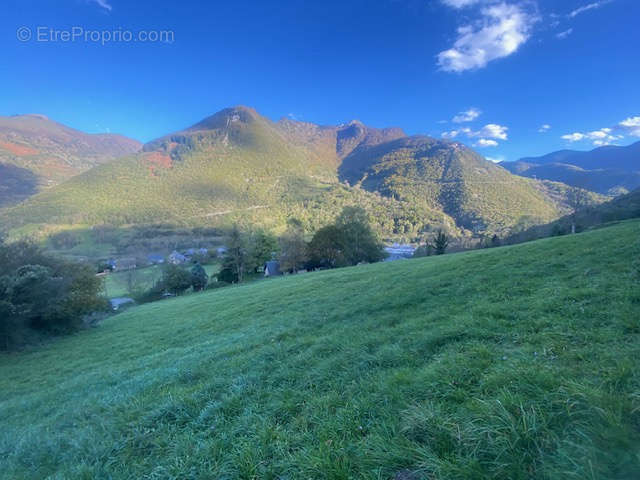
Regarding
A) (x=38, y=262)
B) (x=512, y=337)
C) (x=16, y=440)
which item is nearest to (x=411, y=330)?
(x=512, y=337)

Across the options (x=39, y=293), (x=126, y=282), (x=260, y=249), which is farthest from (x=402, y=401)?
(x=126, y=282)

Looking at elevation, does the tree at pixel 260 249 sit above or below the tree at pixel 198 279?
above

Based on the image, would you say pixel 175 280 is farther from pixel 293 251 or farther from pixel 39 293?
pixel 39 293

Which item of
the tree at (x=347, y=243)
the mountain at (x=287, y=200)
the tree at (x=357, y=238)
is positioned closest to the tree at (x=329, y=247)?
the tree at (x=347, y=243)

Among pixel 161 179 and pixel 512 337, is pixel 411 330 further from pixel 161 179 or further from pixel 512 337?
pixel 161 179

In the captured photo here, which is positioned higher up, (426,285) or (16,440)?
(426,285)

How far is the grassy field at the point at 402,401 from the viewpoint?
211cm

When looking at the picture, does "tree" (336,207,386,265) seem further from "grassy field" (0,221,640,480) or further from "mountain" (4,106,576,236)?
"mountain" (4,106,576,236)

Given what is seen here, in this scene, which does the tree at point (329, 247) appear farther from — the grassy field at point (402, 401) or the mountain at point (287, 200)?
the mountain at point (287, 200)

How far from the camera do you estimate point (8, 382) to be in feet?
33.2

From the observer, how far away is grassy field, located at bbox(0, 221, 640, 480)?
2.11 m

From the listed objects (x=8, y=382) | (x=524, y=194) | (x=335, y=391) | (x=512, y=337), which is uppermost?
(x=524, y=194)

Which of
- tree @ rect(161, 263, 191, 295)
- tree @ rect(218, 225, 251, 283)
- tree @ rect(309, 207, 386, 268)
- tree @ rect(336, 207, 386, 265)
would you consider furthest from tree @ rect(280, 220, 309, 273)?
tree @ rect(161, 263, 191, 295)

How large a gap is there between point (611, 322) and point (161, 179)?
21334cm
